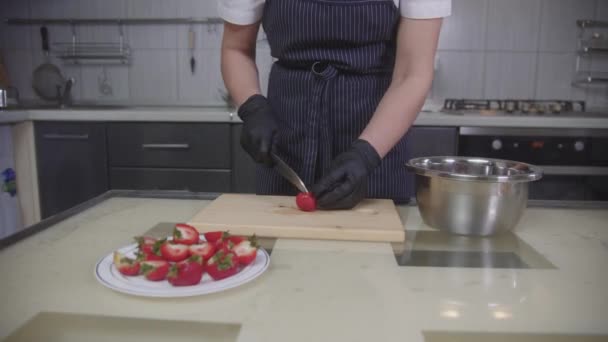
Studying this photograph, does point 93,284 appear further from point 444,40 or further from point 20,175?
point 444,40

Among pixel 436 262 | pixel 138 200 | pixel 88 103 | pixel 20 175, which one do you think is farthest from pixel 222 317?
pixel 88 103

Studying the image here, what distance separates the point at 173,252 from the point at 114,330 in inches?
4.6

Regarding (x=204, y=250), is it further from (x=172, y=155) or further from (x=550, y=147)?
(x=550, y=147)

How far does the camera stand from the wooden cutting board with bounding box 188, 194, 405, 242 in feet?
2.30

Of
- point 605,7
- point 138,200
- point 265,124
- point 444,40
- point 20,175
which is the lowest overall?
point 20,175

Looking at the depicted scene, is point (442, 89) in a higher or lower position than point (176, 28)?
lower

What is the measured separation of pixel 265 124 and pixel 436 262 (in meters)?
0.45

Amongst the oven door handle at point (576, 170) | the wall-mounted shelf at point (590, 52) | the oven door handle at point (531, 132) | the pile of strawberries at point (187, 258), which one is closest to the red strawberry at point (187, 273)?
the pile of strawberries at point (187, 258)

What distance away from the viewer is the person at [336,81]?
0.95m

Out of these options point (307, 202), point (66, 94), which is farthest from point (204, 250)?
point (66, 94)

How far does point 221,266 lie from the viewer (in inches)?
20.5

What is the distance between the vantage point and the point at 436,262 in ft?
2.03

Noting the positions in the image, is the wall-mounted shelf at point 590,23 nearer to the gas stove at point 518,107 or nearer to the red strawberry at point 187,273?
the gas stove at point 518,107

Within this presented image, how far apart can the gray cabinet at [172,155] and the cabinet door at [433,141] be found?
67cm
